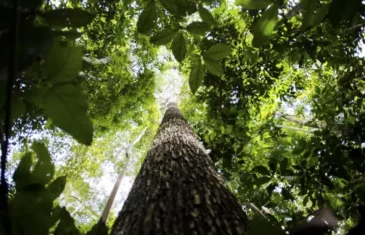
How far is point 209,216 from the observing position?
1459 mm

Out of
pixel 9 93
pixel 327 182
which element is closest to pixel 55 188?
pixel 9 93

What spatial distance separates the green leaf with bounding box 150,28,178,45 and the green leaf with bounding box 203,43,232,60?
6.8 inches

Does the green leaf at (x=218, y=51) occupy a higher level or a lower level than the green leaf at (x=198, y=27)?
lower

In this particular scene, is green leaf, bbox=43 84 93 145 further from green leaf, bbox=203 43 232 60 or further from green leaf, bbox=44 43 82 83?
green leaf, bbox=203 43 232 60

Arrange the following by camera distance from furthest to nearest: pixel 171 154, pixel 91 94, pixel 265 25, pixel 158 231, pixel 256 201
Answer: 1. pixel 91 94
2. pixel 256 201
3. pixel 171 154
4. pixel 158 231
5. pixel 265 25

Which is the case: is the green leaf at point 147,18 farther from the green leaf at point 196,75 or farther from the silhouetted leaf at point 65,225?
the silhouetted leaf at point 65,225

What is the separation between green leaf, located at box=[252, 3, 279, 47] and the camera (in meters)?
0.91

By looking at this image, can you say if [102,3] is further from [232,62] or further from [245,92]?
[245,92]

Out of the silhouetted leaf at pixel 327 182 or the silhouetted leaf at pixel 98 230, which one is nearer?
the silhouetted leaf at pixel 98 230

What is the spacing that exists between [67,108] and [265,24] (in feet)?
2.37

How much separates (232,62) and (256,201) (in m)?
2.00

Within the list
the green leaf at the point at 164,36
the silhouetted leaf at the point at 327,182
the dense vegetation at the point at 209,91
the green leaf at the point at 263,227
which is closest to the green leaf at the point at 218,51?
the dense vegetation at the point at 209,91

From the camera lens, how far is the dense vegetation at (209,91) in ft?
1.65

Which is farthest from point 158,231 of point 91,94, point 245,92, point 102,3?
point 91,94
